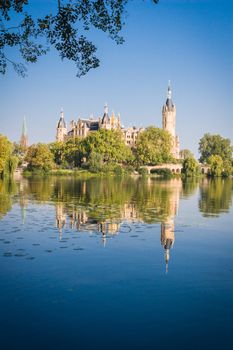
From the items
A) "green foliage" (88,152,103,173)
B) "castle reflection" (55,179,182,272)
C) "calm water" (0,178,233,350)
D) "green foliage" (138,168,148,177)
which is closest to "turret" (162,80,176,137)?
"green foliage" (138,168,148,177)

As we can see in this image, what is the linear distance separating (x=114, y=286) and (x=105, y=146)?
267 feet

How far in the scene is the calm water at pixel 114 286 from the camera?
5.61 metres

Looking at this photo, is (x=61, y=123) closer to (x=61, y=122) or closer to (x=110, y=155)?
(x=61, y=122)

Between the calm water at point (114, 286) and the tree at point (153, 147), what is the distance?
88.3 m

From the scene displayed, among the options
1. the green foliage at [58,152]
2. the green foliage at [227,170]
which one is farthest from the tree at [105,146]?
the green foliage at [227,170]

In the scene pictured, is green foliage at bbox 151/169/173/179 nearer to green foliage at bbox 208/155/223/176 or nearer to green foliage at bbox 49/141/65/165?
green foliage at bbox 208/155/223/176

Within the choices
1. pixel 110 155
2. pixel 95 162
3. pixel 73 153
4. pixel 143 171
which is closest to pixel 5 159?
pixel 95 162

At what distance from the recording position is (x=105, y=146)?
8831 centimetres

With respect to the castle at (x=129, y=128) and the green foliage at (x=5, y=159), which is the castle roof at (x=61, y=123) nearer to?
the castle at (x=129, y=128)

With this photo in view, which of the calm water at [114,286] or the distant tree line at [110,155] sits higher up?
the distant tree line at [110,155]

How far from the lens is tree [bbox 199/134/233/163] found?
5018 inches

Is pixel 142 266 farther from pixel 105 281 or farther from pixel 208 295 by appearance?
pixel 208 295

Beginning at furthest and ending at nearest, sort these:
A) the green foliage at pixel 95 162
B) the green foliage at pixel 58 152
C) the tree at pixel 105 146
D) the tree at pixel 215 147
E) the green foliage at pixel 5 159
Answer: the tree at pixel 215 147 < the green foliage at pixel 58 152 < the tree at pixel 105 146 < the green foliage at pixel 95 162 < the green foliage at pixel 5 159

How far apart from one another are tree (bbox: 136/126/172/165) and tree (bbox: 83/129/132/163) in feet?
36.6
